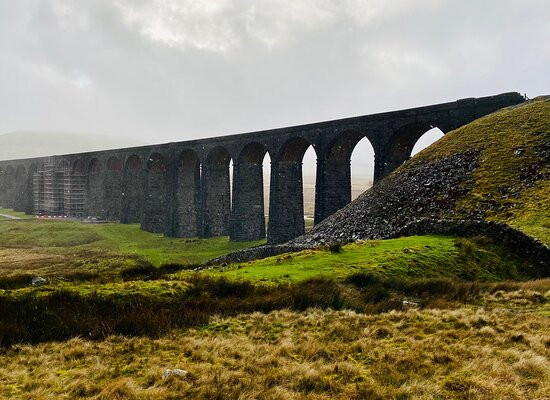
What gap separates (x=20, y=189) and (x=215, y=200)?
3069 inches

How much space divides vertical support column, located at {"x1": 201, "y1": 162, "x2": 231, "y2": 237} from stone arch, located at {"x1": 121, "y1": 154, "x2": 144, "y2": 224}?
65.9 feet

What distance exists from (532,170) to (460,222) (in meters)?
9.52

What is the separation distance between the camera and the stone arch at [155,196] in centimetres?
6109

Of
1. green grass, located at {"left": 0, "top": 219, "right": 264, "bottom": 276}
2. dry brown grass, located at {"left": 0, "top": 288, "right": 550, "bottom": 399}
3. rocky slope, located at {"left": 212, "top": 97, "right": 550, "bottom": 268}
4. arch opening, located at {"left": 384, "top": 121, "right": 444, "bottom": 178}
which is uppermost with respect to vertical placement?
arch opening, located at {"left": 384, "top": 121, "right": 444, "bottom": 178}

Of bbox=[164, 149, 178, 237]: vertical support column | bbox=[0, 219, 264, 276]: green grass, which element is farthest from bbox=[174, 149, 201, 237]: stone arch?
bbox=[0, 219, 264, 276]: green grass

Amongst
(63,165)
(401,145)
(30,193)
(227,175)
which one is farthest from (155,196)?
(30,193)

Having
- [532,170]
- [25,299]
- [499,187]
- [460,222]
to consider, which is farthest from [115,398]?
[532,170]

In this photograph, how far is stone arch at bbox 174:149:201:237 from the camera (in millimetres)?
55875

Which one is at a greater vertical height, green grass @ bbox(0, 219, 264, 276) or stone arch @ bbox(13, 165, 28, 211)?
stone arch @ bbox(13, 165, 28, 211)

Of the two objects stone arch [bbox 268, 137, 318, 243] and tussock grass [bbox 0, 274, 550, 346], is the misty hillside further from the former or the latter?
stone arch [bbox 268, 137, 318, 243]

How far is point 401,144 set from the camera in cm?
3666

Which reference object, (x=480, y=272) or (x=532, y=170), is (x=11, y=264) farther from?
(x=532, y=170)

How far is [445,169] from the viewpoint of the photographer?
2820 centimetres

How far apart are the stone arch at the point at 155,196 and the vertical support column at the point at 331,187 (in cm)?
2881
